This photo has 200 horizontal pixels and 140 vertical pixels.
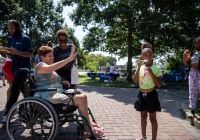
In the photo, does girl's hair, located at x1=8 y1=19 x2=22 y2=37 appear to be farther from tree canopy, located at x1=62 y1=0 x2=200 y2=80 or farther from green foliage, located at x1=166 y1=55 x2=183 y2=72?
green foliage, located at x1=166 y1=55 x2=183 y2=72

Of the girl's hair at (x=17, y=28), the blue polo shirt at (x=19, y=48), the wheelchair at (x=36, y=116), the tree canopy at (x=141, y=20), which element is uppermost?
the tree canopy at (x=141, y=20)

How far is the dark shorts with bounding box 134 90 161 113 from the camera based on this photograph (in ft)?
8.92

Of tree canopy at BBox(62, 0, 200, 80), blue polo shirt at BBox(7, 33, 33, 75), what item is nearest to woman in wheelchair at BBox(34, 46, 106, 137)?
blue polo shirt at BBox(7, 33, 33, 75)

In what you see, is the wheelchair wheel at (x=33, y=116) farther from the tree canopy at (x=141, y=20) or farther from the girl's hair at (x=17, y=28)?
the tree canopy at (x=141, y=20)

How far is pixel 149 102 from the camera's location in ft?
9.05

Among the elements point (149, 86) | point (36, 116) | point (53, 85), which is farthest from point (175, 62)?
point (36, 116)

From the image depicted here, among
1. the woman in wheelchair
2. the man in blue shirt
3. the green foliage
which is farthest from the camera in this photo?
the green foliage

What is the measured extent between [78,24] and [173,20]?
24.5 ft

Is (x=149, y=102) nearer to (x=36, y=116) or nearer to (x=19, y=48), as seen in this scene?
(x=36, y=116)

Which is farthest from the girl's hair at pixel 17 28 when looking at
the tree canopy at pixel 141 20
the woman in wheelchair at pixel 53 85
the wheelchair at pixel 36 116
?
the tree canopy at pixel 141 20

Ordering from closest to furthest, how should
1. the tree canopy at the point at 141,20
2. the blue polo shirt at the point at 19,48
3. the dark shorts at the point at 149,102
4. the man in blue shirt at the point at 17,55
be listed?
A: the dark shorts at the point at 149,102, the man in blue shirt at the point at 17,55, the blue polo shirt at the point at 19,48, the tree canopy at the point at 141,20

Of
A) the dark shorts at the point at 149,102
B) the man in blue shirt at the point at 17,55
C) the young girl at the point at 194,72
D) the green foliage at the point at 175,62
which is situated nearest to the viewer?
the dark shorts at the point at 149,102

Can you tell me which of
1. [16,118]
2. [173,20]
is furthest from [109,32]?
[16,118]

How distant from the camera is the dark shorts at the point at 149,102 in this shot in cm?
272
